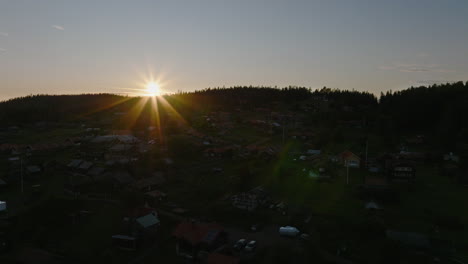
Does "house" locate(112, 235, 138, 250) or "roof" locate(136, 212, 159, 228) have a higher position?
"roof" locate(136, 212, 159, 228)

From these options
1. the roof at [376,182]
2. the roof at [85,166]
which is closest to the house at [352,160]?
the roof at [376,182]

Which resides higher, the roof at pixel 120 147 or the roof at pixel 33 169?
the roof at pixel 120 147

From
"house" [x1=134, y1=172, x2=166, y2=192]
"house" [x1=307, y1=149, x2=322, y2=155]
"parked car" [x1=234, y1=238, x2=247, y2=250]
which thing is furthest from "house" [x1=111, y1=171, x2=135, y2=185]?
"house" [x1=307, y1=149, x2=322, y2=155]

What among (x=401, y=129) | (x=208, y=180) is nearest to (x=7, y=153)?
(x=208, y=180)

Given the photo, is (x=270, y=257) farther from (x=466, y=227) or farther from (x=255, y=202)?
(x=466, y=227)

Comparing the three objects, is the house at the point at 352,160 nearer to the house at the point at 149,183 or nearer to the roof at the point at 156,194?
the roof at the point at 156,194

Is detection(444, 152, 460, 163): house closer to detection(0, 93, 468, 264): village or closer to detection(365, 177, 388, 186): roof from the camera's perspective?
detection(0, 93, 468, 264): village

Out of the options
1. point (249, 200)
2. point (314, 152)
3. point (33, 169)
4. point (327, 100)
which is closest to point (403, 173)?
point (249, 200)
